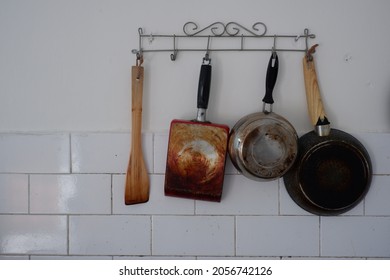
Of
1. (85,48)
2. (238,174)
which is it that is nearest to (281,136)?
(238,174)

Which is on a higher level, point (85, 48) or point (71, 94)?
point (85, 48)

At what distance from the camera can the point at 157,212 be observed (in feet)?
2.65

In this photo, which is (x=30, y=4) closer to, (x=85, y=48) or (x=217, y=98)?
(x=85, y=48)

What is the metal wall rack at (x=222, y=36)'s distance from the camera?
79 cm

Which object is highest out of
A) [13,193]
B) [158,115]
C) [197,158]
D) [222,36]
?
[222,36]

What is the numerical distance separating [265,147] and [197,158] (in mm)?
164

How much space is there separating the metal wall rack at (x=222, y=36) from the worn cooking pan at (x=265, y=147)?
0.64 ft

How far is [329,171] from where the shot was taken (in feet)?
2.52

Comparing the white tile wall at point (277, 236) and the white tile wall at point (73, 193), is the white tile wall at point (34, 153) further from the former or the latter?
the white tile wall at point (277, 236)

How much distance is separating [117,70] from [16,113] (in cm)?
28

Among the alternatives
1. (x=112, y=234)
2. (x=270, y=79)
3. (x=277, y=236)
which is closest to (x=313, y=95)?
(x=270, y=79)

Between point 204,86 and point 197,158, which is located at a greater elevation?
point 204,86

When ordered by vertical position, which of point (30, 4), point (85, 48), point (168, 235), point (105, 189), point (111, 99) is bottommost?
point (168, 235)

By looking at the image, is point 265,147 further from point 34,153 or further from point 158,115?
point 34,153
